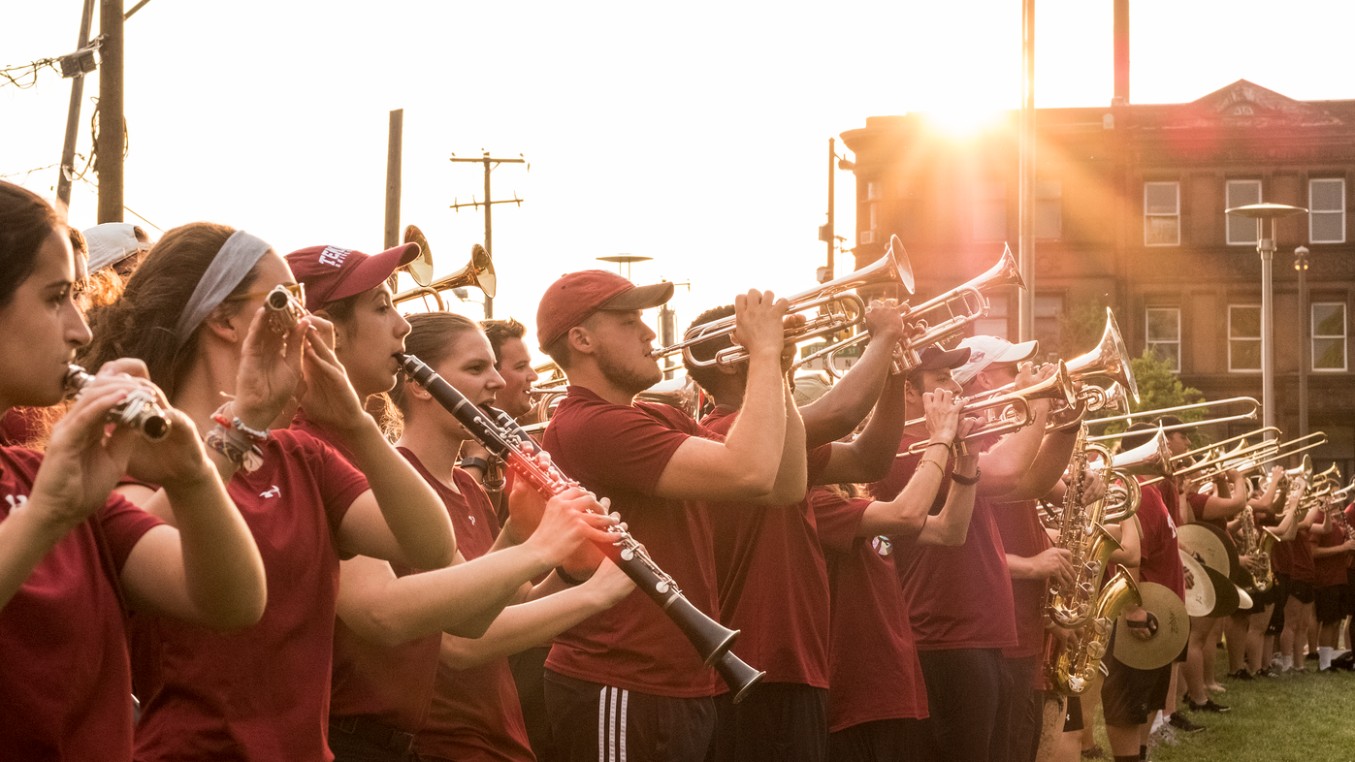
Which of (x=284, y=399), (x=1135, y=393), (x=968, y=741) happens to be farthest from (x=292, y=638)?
(x=1135, y=393)

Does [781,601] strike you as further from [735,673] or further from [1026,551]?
[1026,551]

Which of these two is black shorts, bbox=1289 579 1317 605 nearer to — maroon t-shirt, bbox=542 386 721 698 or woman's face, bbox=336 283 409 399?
maroon t-shirt, bbox=542 386 721 698

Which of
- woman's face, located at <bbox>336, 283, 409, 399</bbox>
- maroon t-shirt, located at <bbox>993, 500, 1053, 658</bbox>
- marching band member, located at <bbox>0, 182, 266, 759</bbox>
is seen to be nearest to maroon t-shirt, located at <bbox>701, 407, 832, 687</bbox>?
woman's face, located at <bbox>336, 283, 409, 399</bbox>

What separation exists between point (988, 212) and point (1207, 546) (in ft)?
91.8

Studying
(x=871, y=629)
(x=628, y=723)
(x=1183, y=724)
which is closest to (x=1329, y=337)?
(x=1183, y=724)

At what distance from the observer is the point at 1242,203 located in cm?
4122

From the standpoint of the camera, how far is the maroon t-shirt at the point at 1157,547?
1130 cm

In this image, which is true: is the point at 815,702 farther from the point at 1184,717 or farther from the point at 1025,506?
the point at 1184,717

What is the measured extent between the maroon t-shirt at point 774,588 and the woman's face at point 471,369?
1.41 m

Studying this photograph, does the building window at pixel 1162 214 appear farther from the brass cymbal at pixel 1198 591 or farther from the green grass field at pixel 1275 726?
the brass cymbal at pixel 1198 591

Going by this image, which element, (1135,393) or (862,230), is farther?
(862,230)

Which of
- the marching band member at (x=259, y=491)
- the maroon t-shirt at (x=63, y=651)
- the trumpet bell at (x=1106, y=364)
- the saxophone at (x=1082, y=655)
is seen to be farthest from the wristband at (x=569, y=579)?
the saxophone at (x=1082, y=655)

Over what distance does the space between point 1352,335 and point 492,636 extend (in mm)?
41768

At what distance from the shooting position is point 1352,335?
41.6 metres
